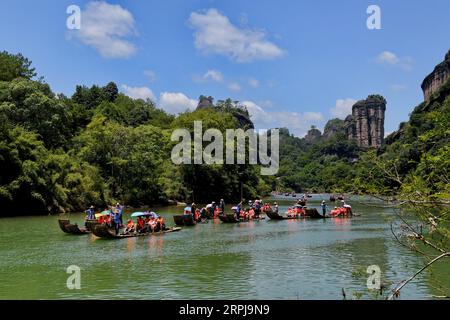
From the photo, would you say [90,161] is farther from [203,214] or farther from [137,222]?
[137,222]

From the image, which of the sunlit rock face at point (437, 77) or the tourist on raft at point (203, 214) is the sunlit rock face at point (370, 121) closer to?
the sunlit rock face at point (437, 77)

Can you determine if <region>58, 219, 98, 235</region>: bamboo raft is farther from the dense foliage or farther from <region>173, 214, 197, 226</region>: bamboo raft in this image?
the dense foliage

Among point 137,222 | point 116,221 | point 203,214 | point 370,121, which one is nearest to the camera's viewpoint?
point 116,221

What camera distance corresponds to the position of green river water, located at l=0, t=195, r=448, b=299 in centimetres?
1262

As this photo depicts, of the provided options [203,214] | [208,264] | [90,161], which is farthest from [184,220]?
[90,161]

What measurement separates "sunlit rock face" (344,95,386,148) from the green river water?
154 metres

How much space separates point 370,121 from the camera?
175 meters

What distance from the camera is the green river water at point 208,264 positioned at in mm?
12625

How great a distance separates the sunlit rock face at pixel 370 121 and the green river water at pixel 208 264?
153744 millimetres

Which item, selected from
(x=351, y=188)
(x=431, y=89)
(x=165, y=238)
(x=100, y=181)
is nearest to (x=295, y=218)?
(x=165, y=238)

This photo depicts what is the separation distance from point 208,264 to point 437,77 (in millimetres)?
106578

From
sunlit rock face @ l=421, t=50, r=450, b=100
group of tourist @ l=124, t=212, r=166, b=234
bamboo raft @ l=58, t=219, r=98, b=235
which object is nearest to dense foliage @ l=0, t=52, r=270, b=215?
bamboo raft @ l=58, t=219, r=98, b=235

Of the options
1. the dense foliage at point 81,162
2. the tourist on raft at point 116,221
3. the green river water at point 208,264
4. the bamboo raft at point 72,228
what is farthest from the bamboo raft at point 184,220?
the dense foliage at point 81,162
